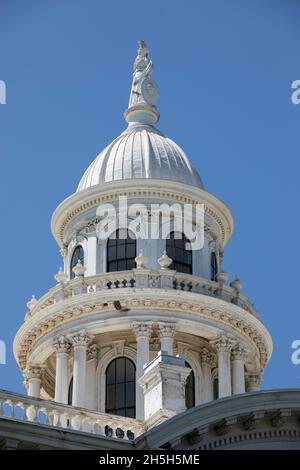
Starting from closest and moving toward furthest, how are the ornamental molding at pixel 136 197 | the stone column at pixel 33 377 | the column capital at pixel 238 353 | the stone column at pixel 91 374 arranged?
1. the stone column at pixel 91 374
2. the column capital at pixel 238 353
3. the stone column at pixel 33 377
4. the ornamental molding at pixel 136 197

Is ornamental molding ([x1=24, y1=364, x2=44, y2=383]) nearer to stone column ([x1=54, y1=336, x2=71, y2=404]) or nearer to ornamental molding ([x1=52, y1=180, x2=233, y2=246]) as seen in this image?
stone column ([x1=54, y1=336, x2=71, y2=404])

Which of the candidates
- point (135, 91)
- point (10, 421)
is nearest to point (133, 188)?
point (135, 91)

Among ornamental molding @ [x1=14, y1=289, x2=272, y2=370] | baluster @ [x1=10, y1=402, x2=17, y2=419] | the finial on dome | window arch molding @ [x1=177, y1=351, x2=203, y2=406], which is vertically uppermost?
the finial on dome

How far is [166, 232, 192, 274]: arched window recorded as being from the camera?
Answer: 48.1 m

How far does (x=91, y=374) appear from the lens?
4612cm

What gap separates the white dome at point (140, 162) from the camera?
1948 inches

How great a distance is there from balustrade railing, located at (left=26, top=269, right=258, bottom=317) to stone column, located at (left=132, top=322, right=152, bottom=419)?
1327 millimetres

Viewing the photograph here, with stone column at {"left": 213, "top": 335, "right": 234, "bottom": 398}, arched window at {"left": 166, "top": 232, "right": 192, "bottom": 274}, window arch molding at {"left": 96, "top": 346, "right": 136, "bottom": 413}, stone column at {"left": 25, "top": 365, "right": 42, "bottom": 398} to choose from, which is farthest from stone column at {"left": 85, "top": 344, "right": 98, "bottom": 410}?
arched window at {"left": 166, "top": 232, "right": 192, "bottom": 274}

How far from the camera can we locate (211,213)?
163 feet

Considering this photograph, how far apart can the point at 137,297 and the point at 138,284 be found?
64 cm

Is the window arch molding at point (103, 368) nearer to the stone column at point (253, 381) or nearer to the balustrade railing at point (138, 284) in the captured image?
the balustrade railing at point (138, 284)

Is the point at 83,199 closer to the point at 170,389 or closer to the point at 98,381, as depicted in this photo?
the point at 98,381

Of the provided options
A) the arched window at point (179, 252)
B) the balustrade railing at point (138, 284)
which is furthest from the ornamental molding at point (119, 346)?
the arched window at point (179, 252)

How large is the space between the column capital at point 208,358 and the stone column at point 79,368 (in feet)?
13.0
